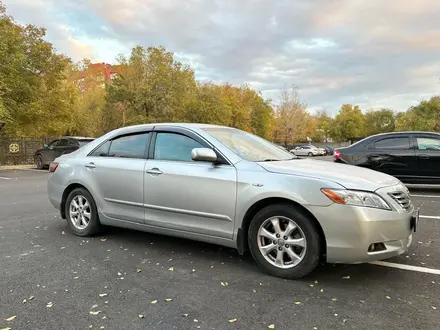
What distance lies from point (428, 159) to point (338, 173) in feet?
21.2

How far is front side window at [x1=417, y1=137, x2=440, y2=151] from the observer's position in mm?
8781

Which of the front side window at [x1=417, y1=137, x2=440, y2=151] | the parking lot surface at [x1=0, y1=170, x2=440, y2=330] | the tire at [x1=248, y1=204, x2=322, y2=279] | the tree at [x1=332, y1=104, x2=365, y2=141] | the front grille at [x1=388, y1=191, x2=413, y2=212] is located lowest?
the parking lot surface at [x1=0, y1=170, x2=440, y2=330]

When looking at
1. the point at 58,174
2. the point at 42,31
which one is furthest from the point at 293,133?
the point at 58,174

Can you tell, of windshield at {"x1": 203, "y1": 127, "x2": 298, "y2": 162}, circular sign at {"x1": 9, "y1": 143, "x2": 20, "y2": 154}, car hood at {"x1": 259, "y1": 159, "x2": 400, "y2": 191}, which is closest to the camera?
car hood at {"x1": 259, "y1": 159, "x2": 400, "y2": 191}

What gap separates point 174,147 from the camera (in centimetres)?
433

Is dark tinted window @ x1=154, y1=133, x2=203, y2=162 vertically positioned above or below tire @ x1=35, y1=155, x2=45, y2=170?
above

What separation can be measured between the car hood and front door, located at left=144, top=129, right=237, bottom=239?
51cm

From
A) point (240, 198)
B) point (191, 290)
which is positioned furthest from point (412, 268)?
point (191, 290)

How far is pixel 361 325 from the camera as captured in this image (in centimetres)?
263

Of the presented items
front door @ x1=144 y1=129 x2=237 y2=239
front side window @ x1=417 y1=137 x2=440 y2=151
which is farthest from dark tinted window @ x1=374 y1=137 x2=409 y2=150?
front door @ x1=144 y1=129 x2=237 y2=239

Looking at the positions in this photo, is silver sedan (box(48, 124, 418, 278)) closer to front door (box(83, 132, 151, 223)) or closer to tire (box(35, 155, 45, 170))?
front door (box(83, 132, 151, 223))

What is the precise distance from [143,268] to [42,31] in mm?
21243

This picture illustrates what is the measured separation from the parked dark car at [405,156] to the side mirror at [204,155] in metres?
6.53

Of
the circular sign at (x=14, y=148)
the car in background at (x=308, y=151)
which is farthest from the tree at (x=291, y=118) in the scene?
the circular sign at (x=14, y=148)
